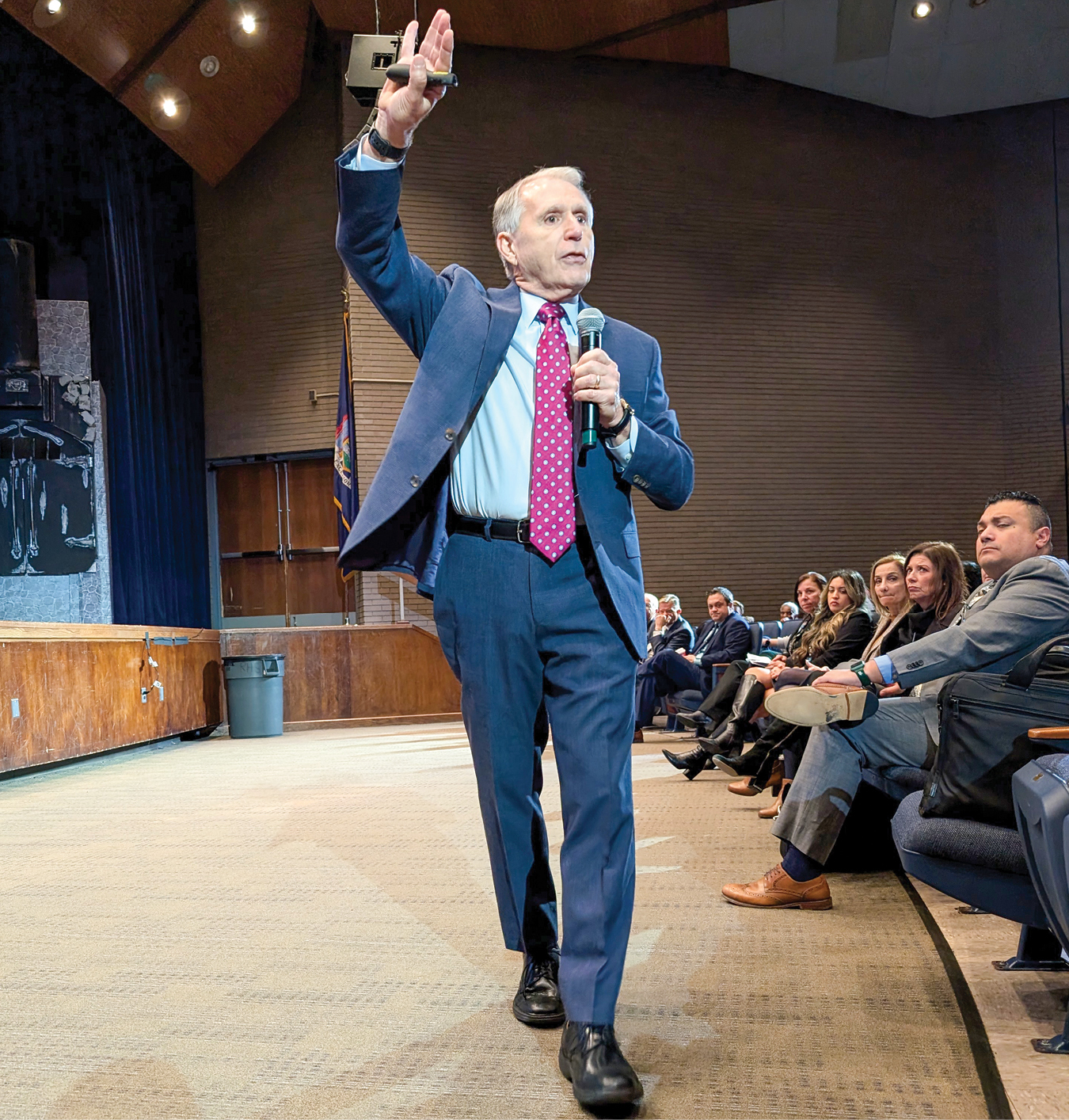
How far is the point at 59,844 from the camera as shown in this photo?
3.96 meters

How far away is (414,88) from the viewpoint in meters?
1.54

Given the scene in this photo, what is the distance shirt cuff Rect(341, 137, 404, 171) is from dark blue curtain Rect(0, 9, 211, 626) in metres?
10.0

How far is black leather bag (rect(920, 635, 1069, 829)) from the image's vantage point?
188cm

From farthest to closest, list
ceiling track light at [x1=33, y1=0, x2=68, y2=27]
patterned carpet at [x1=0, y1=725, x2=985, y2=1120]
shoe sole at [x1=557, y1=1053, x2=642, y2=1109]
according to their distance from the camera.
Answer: ceiling track light at [x1=33, y1=0, x2=68, y2=27], patterned carpet at [x1=0, y1=725, x2=985, y2=1120], shoe sole at [x1=557, y1=1053, x2=642, y2=1109]

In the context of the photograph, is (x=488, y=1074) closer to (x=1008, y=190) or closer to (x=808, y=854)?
(x=808, y=854)

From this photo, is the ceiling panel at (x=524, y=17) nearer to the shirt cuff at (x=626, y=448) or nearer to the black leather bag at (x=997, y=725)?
the shirt cuff at (x=626, y=448)

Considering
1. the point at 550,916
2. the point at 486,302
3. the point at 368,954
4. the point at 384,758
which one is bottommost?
the point at 384,758

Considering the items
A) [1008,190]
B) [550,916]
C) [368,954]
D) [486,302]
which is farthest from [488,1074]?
[1008,190]

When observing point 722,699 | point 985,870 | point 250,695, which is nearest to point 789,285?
point 250,695

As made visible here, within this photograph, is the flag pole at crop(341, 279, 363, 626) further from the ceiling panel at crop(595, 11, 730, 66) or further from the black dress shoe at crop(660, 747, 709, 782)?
the black dress shoe at crop(660, 747, 709, 782)

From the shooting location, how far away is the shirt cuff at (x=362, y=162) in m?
1.61

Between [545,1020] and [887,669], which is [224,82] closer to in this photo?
[887,669]

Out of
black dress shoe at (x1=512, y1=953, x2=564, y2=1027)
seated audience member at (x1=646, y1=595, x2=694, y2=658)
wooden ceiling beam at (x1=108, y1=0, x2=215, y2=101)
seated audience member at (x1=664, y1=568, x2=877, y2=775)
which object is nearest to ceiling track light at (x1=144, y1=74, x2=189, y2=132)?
wooden ceiling beam at (x1=108, y1=0, x2=215, y2=101)

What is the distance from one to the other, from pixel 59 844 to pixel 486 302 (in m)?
3.14
